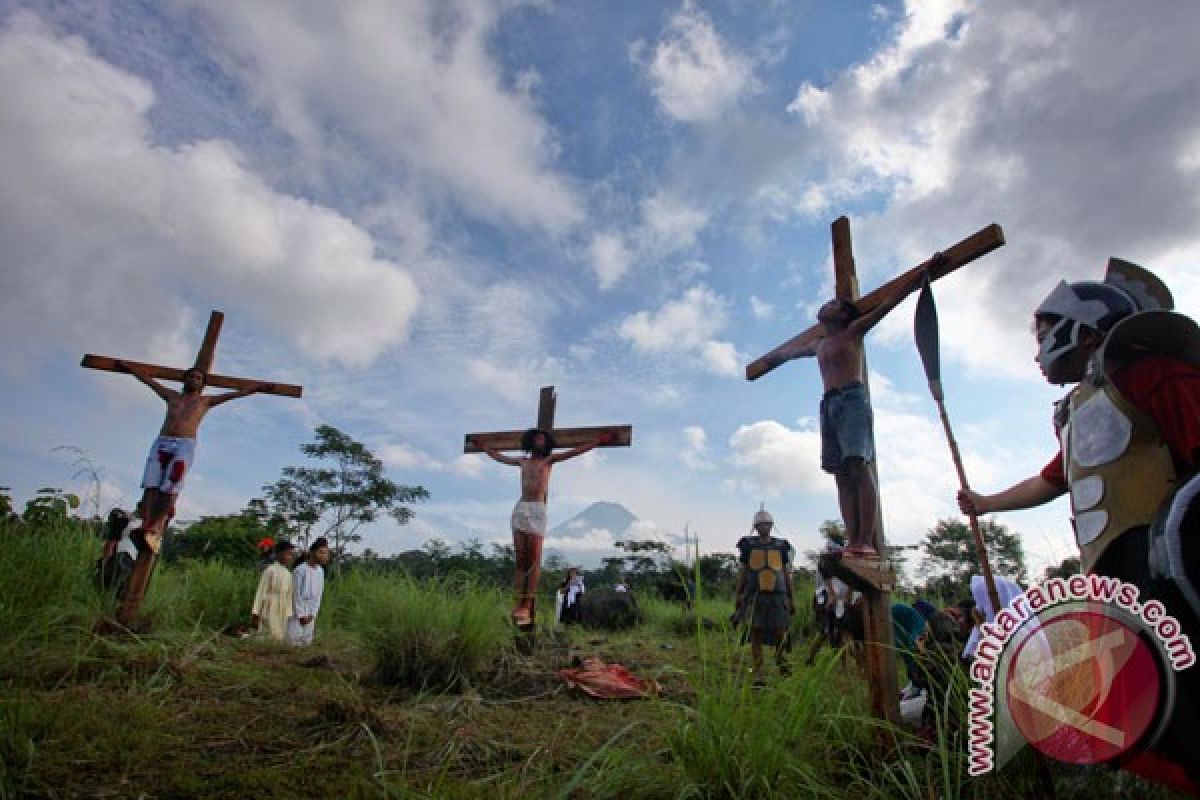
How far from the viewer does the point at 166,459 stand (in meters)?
6.14

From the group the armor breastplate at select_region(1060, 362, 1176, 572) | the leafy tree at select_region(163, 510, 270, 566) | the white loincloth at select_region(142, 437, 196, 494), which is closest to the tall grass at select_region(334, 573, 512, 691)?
the white loincloth at select_region(142, 437, 196, 494)

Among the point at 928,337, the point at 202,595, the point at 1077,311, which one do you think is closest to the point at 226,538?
the point at 202,595

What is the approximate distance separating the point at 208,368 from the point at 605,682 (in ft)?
16.9

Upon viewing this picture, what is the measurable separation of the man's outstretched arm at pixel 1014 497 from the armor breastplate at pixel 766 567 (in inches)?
183

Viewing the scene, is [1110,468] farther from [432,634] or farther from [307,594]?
[307,594]

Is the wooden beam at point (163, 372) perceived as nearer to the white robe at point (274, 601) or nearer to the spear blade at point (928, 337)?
the white robe at point (274, 601)

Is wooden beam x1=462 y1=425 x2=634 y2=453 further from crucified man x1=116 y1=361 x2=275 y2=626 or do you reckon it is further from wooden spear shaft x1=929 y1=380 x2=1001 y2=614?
wooden spear shaft x1=929 y1=380 x2=1001 y2=614

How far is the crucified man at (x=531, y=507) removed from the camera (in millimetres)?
6906

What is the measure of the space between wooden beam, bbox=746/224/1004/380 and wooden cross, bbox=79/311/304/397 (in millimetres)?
5031

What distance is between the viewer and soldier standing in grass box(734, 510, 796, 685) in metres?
6.97

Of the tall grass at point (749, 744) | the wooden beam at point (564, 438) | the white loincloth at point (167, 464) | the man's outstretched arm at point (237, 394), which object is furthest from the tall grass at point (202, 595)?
the tall grass at point (749, 744)

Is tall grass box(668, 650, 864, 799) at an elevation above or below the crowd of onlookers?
below

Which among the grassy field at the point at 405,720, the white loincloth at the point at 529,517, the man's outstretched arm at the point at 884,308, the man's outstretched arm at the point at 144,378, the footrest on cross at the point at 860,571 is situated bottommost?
the grassy field at the point at 405,720

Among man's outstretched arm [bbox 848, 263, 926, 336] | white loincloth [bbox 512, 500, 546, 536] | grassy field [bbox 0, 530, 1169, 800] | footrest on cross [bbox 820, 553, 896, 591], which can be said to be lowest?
grassy field [bbox 0, 530, 1169, 800]
